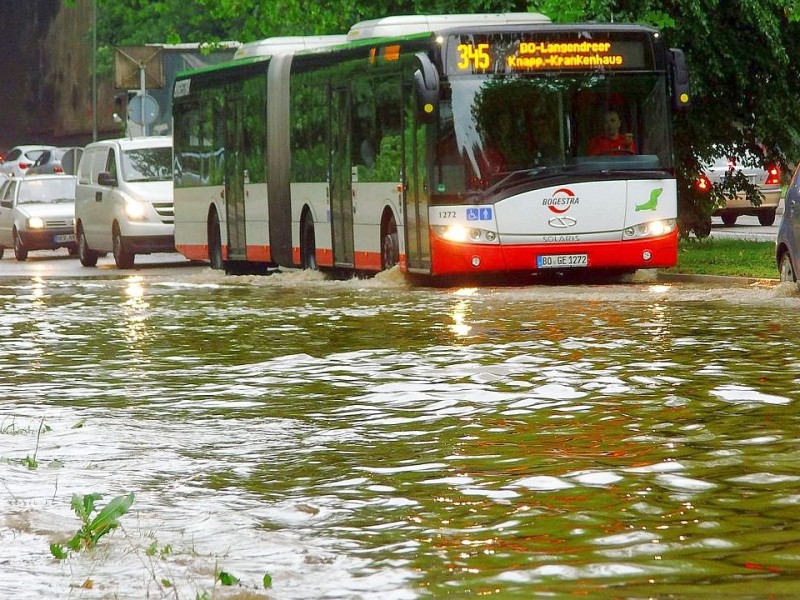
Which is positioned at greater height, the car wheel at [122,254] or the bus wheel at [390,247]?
the bus wheel at [390,247]

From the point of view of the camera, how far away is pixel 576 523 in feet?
23.2

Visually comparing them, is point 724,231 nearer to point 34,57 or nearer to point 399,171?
point 399,171

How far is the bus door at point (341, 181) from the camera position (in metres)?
24.3

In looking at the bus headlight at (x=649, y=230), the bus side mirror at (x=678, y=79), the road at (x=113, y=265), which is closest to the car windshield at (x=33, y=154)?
the road at (x=113, y=265)

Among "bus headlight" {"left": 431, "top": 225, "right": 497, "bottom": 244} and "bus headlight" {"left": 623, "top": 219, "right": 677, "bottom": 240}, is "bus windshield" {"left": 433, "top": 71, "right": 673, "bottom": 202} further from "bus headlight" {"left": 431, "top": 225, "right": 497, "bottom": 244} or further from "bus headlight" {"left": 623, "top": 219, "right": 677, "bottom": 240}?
"bus headlight" {"left": 623, "top": 219, "right": 677, "bottom": 240}

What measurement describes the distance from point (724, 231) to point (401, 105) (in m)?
15.0

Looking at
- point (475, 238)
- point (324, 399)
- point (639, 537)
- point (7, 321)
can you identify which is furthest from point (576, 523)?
point (475, 238)

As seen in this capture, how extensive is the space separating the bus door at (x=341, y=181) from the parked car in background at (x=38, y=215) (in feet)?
42.3

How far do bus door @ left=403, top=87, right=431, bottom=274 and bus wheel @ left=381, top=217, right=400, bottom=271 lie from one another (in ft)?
1.95

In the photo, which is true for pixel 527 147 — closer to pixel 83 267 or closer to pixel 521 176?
pixel 521 176

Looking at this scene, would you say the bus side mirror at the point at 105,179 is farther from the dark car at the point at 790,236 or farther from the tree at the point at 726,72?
the dark car at the point at 790,236

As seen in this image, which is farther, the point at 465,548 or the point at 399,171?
the point at 399,171

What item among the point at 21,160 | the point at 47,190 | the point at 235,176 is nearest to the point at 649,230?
the point at 235,176

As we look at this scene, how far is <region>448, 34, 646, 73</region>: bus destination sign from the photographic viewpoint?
21547 mm
